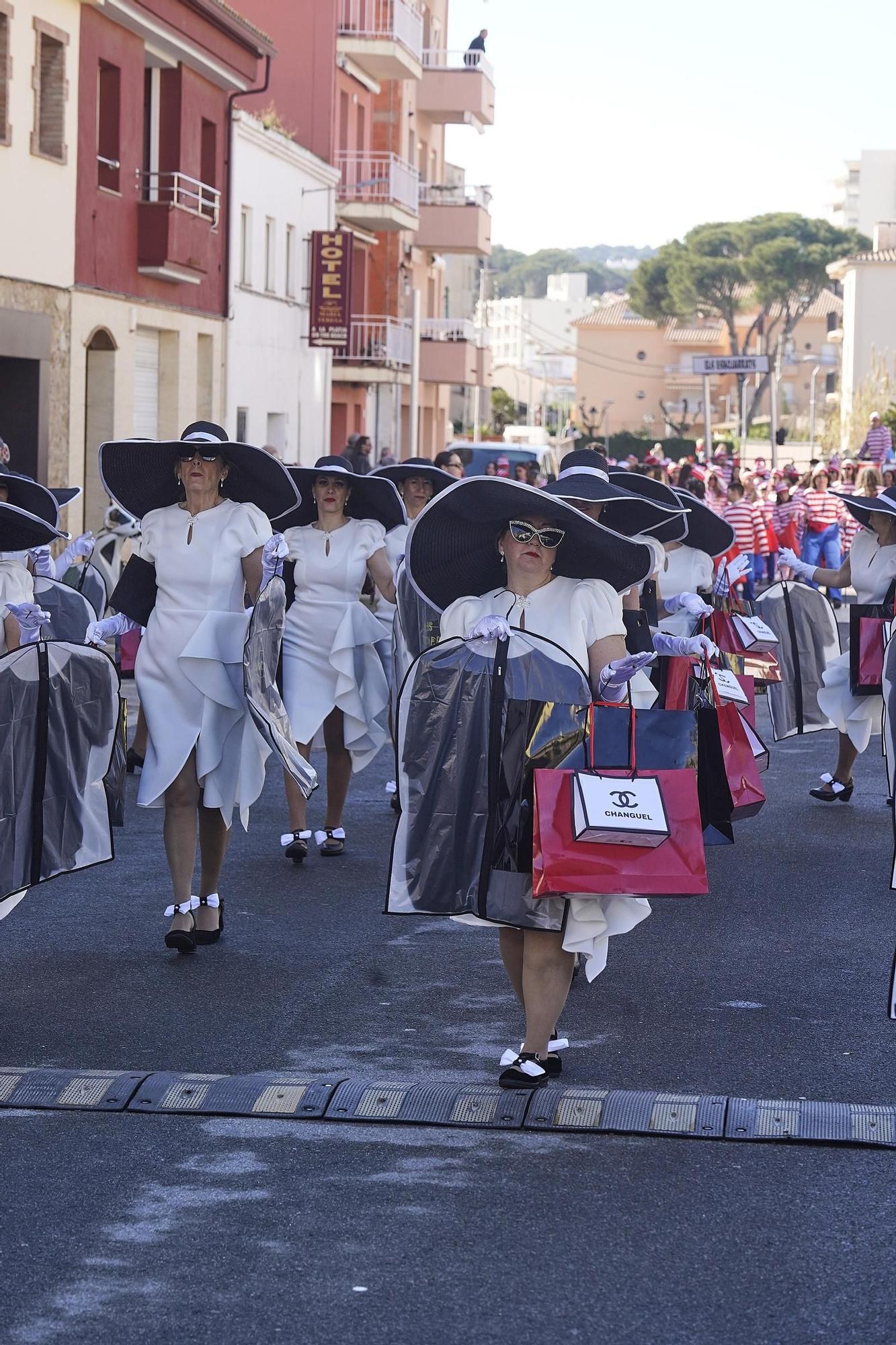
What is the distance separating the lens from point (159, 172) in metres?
26.1

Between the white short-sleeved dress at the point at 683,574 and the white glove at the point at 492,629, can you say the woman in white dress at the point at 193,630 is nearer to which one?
the white glove at the point at 492,629

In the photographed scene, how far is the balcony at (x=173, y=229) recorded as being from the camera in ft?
83.6

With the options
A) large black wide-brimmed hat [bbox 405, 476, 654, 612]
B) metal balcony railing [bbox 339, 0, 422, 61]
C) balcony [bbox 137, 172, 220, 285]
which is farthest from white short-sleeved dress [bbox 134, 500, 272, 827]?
metal balcony railing [bbox 339, 0, 422, 61]

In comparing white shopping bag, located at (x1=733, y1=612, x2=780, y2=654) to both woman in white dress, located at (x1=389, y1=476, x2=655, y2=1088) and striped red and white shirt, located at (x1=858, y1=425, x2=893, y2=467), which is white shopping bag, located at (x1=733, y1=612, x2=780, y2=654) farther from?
striped red and white shirt, located at (x1=858, y1=425, x2=893, y2=467)

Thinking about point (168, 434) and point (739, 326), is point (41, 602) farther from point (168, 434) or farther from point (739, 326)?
point (739, 326)

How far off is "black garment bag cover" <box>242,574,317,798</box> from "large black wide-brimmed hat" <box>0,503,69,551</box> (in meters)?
0.98

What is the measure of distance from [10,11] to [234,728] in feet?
48.6

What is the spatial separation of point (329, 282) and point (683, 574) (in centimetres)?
2457

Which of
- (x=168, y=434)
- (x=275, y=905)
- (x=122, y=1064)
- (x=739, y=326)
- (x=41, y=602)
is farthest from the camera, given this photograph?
(x=739, y=326)

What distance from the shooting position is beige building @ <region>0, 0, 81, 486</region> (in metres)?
21.3

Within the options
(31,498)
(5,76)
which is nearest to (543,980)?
(31,498)

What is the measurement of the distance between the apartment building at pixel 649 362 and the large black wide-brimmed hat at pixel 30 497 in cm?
12751

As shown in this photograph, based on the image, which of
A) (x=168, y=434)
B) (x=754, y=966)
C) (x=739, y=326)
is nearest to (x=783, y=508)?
(x=168, y=434)

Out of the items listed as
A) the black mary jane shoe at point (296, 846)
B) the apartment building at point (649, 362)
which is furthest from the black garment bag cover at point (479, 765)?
the apartment building at point (649, 362)
